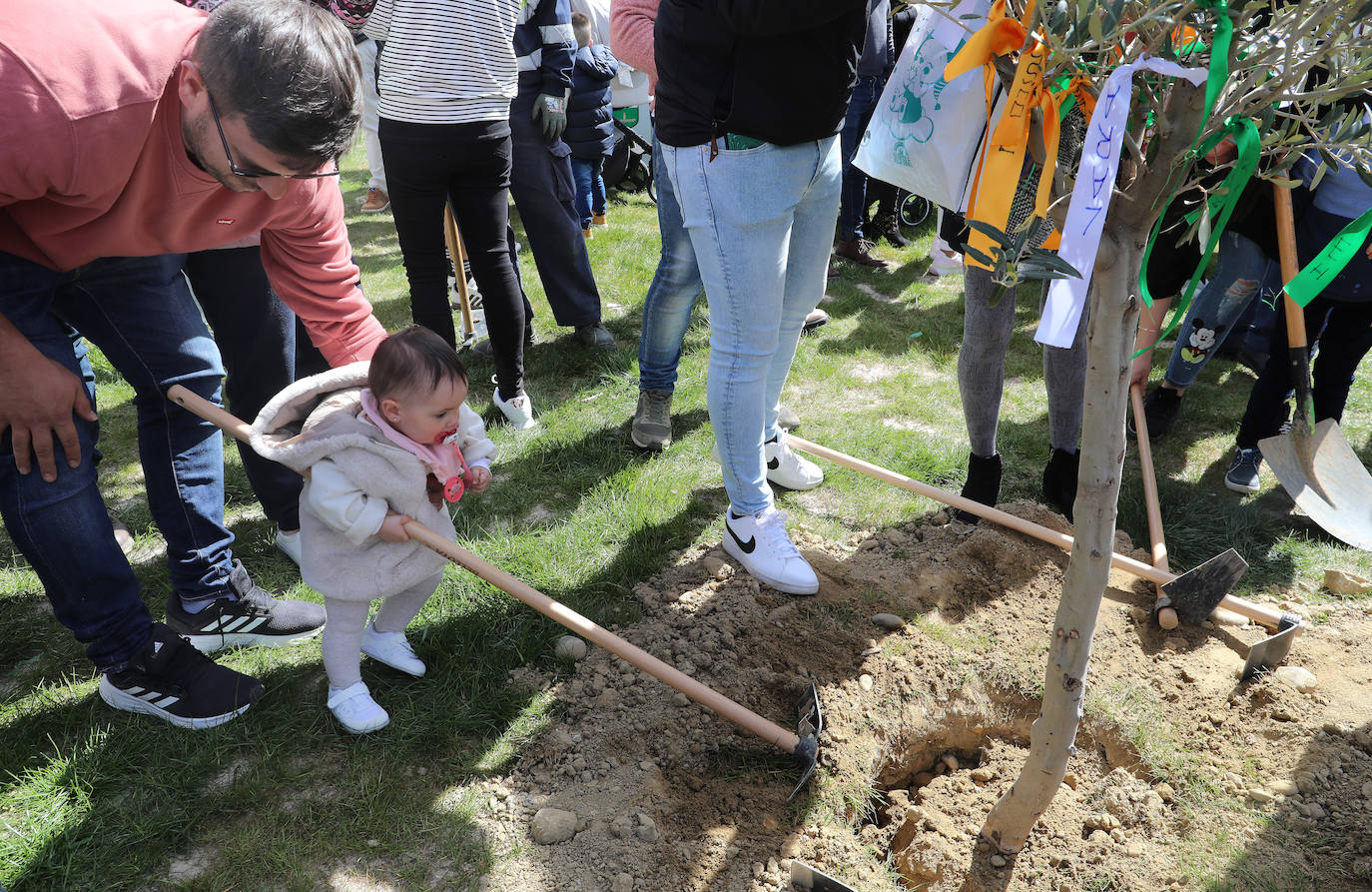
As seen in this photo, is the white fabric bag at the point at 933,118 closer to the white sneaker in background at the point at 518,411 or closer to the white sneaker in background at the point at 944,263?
the white sneaker in background at the point at 518,411

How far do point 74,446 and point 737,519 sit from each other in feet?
6.02

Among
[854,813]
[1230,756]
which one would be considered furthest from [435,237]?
[1230,756]

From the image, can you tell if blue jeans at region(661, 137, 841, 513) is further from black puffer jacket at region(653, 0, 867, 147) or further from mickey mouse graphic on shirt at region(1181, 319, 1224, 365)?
mickey mouse graphic on shirt at region(1181, 319, 1224, 365)

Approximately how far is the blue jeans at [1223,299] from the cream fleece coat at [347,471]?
339 cm

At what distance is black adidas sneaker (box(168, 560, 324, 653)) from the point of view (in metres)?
2.62

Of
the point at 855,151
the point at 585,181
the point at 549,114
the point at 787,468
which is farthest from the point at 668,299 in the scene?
the point at 585,181

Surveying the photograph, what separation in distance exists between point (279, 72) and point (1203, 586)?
9.10 feet

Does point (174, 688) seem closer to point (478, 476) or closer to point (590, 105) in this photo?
point (478, 476)

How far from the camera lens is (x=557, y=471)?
3607 millimetres

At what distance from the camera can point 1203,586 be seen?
2635 millimetres

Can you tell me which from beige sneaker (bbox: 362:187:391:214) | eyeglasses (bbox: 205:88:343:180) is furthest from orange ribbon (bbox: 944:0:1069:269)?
beige sneaker (bbox: 362:187:391:214)

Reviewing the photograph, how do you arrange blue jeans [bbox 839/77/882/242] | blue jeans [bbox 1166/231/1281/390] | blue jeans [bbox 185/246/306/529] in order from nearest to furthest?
blue jeans [bbox 185/246/306/529] < blue jeans [bbox 1166/231/1281/390] < blue jeans [bbox 839/77/882/242]

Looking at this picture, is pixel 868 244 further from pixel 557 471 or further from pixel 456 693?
pixel 456 693

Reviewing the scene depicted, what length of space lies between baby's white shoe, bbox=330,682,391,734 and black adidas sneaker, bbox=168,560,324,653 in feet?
1.45
